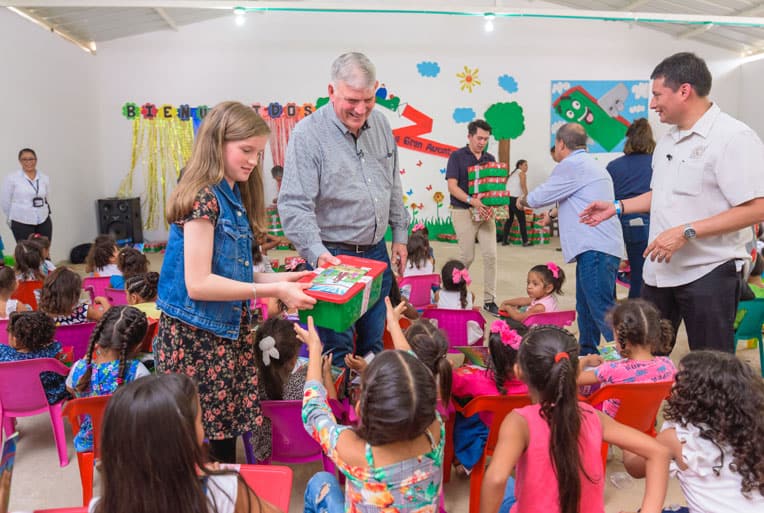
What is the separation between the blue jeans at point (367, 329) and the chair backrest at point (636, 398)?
0.92 meters

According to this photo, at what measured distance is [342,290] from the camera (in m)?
1.70

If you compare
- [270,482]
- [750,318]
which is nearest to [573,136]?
[750,318]

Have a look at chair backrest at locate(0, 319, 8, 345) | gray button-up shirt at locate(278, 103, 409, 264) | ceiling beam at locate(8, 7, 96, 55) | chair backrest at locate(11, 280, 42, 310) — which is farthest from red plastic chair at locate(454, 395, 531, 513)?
ceiling beam at locate(8, 7, 96, 55)

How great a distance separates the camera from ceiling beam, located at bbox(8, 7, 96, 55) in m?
6.90

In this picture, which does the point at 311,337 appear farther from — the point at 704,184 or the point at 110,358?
the point at 704,184

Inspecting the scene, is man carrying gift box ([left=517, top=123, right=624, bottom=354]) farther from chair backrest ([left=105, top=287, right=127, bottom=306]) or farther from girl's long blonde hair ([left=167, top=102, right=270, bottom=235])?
chair backrest ([left=105, top=287, right=127, bottom=306])

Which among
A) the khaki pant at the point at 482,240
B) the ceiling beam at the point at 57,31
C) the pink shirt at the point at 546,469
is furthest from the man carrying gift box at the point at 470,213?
the ceiling beam at the point at 57,31

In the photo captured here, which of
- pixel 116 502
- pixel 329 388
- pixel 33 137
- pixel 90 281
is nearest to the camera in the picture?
pixel 116 502

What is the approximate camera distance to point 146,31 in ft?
28.9

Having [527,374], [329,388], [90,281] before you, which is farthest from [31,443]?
[527,374]

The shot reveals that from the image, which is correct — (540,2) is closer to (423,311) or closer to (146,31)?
(146,31)

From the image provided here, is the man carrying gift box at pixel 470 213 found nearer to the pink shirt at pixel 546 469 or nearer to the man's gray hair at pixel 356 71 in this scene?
the man's gray hair at pixel 356 71

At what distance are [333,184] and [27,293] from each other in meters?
2.75

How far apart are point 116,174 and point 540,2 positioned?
7.78 metres
